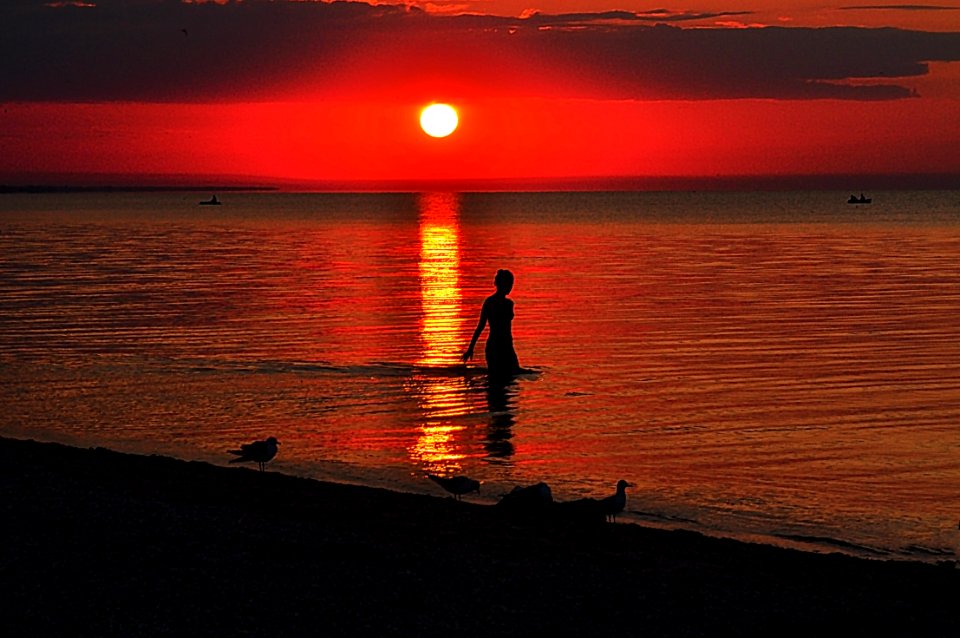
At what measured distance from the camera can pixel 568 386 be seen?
76.2ft

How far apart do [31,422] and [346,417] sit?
189 inches

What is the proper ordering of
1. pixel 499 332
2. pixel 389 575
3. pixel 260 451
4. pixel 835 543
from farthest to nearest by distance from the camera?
1. pixel 499 332
2. pixel 260 451
3. pixel 835 543
4. pixel 389 575

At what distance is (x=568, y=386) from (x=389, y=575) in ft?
44.1

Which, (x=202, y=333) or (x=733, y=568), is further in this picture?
(x=202, y=333)

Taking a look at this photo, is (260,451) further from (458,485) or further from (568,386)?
(568,386)

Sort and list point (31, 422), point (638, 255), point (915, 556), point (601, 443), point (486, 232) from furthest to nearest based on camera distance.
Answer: point (486, 232)
point (638, 255)
point (31, 422)
point (601, 443)
point (915, 556)

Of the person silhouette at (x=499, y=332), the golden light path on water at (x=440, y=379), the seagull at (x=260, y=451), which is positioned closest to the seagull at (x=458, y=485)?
the golden light path on water at (x=440, y=379)

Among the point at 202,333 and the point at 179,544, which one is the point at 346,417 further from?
the point at 202,333

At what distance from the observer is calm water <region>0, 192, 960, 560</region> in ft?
51.0

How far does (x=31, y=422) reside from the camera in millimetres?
19812

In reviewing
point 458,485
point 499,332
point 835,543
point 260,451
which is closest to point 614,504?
point 458,485

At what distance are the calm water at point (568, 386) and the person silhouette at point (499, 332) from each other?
64 centimetres

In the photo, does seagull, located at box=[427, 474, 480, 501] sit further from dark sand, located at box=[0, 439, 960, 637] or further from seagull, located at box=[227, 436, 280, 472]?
seagull, located at box=[227, 436, 280, 472]

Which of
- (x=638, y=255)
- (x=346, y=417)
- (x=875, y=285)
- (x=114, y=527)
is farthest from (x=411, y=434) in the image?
(x=638, y=255)
